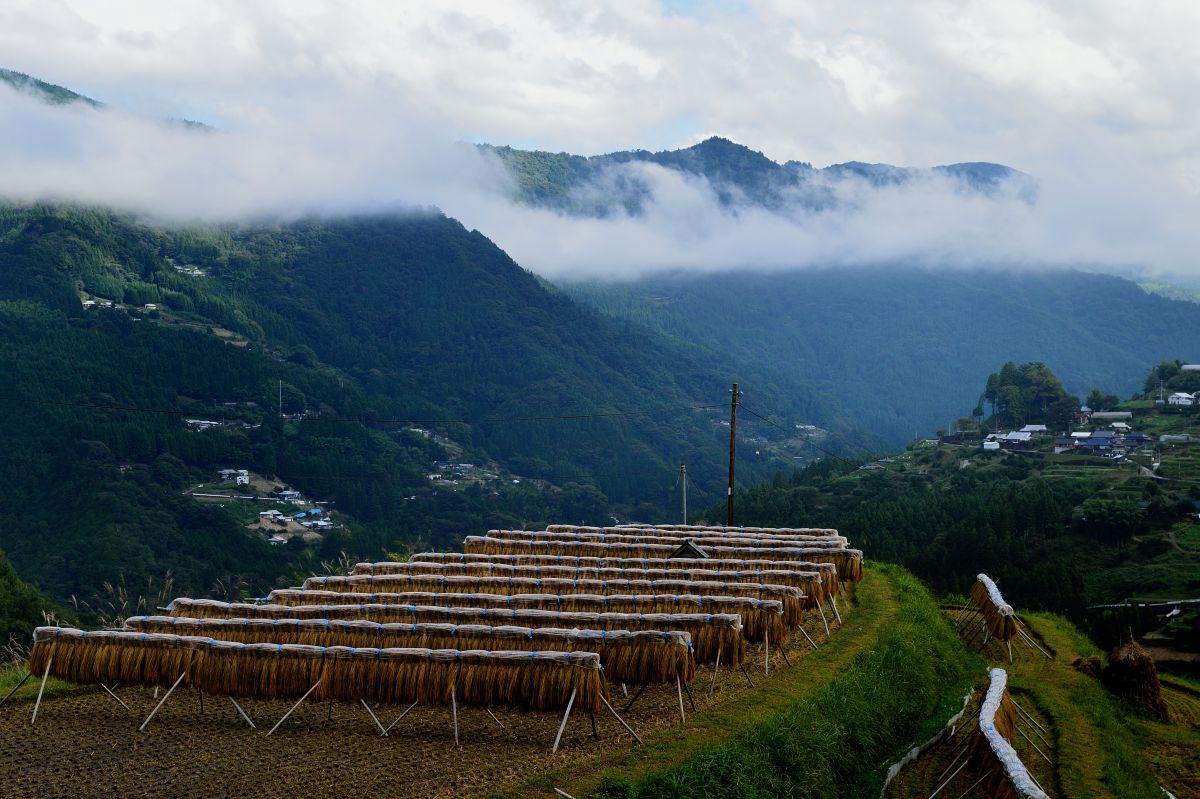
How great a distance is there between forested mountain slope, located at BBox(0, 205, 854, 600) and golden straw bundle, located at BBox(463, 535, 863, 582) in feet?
145

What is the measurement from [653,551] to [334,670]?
Answer: 13.0 metres

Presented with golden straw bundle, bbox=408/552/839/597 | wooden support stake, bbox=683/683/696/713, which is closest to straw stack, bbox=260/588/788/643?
wooden support stake, bbox=683/683/696/713

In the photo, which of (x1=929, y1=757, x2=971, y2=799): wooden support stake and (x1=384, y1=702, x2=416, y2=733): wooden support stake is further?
(x1=929, y1=757, x2=971, y2=799): wooden support stake

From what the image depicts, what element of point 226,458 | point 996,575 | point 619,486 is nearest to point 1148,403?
point 619,486

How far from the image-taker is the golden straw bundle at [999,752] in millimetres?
12510

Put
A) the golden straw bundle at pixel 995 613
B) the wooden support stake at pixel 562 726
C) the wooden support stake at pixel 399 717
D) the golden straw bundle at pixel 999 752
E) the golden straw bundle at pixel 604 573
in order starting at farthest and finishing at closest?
the golden straw bundle at pixel 995 613
the golden straw bundle at pixel 604 573
the wooden support stake at pixel 399 717
the wooden support stake at pixel 562 726
the golden straw bundle at pixel 999 752

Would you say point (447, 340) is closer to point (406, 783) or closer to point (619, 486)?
point (619, 486)

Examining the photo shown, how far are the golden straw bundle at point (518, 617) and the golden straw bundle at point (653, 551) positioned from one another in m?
8.33

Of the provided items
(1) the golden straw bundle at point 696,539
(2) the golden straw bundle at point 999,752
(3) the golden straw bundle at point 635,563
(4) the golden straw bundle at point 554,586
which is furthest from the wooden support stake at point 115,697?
(1) the golden straw bundle at point 696,539

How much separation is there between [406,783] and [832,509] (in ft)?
264

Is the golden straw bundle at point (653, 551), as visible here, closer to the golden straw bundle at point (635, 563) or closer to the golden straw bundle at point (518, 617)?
the golden straw bundle at point (635, 563)

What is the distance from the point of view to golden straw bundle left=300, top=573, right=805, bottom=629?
783 inches

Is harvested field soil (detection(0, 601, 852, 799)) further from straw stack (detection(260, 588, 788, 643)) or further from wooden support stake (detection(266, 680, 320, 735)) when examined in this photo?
straw stack (detection(260, 588, 788, 643))

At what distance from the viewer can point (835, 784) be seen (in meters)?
14.7
